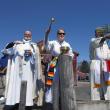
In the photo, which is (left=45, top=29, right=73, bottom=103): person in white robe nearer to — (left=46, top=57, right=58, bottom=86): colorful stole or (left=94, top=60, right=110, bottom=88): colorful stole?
(left=46, top=57, right=58, bottom=86): colorful stole

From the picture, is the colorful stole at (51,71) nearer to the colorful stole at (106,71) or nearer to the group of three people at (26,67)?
the group of three people at (26,67)

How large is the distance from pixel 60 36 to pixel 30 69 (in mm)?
1013

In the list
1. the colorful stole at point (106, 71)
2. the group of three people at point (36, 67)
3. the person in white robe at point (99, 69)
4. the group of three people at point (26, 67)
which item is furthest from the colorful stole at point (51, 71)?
the colorful stole at point (106, 71)

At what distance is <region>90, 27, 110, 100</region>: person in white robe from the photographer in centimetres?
853

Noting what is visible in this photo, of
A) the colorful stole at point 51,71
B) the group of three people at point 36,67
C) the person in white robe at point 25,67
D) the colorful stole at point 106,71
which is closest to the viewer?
the colorful stole at point 51,71

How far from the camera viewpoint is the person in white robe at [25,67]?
8.13 metres

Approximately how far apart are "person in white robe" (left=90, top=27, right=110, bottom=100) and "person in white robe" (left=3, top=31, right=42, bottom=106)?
1319 millimetres

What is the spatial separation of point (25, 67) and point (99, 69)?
175 cm

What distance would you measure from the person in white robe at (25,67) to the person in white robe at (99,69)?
1319 millimetres

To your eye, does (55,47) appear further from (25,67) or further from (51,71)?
(25,67)

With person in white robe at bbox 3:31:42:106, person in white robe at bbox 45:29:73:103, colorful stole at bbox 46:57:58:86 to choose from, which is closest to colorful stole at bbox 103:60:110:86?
person in white robe at bbox 45:29:73:103

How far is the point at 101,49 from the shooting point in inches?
337

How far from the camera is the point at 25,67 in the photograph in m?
8.17

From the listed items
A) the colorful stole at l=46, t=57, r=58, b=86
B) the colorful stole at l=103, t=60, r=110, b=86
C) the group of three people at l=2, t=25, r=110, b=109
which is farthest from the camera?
the colorful stole at l=103, t=60, r=110, b=86
